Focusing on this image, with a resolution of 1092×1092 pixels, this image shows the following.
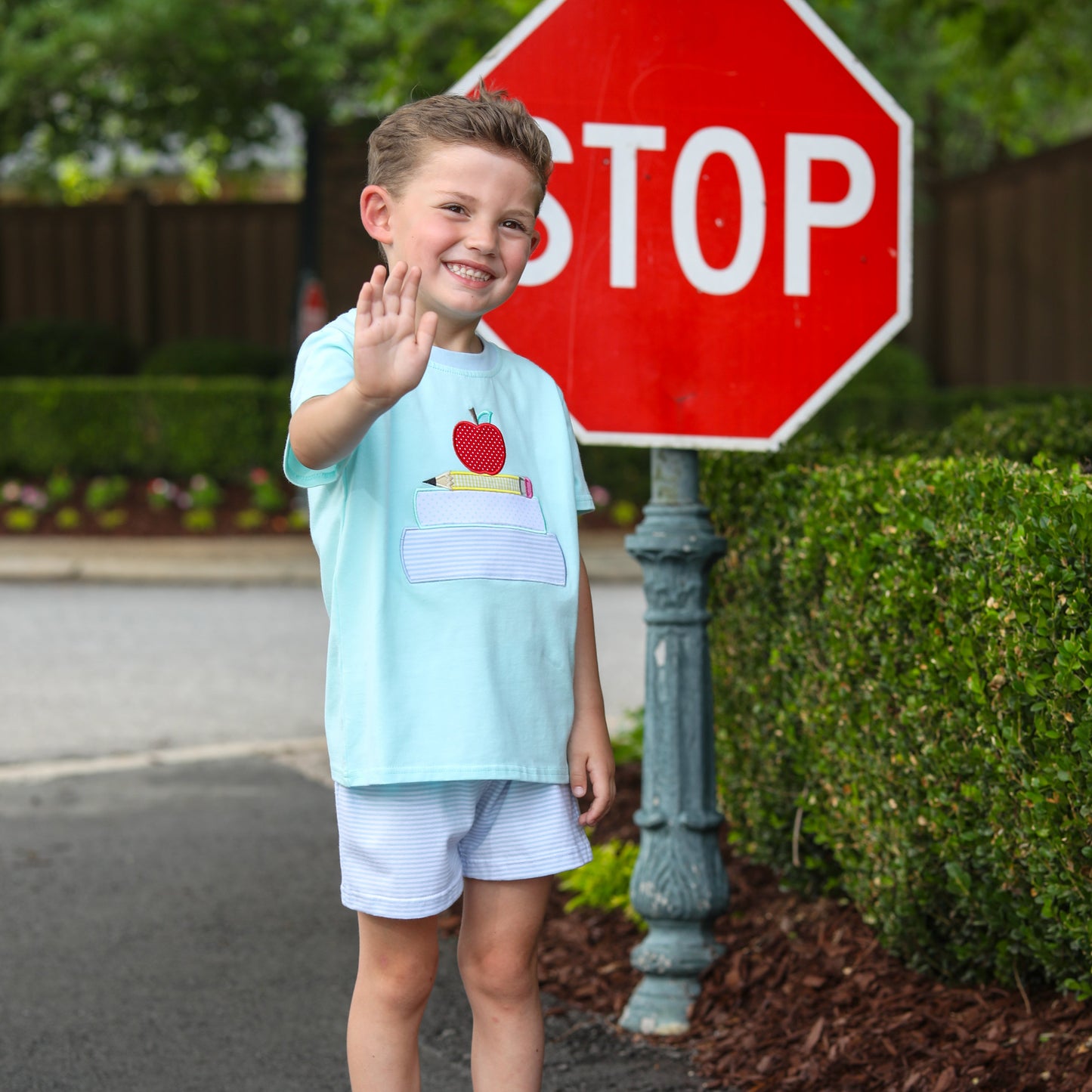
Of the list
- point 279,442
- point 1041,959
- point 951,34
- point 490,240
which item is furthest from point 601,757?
point 279,442

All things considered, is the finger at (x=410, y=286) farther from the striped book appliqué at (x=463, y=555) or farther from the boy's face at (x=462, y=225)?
the striped book appliqué at (x=463, y=555)

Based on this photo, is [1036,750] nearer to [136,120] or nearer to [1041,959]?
[1041,959]

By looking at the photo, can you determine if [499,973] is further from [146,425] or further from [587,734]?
[146,425]

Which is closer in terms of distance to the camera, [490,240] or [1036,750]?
[490,240]

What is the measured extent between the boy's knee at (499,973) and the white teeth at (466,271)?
1018mm

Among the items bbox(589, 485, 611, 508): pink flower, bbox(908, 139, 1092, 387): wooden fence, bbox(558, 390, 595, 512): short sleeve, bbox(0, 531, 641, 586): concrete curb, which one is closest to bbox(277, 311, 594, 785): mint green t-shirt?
bbox(558, 390, 595, 512): short sleeve

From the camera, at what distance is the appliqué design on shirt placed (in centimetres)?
226

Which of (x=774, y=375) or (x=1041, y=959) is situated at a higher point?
(x=774, y=375)

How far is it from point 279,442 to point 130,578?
3017 mm

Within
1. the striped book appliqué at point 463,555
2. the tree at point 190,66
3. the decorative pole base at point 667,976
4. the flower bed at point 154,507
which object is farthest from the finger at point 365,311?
the flower bed at point 154,507

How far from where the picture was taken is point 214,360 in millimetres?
16672

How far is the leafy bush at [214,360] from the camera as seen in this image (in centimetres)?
1666

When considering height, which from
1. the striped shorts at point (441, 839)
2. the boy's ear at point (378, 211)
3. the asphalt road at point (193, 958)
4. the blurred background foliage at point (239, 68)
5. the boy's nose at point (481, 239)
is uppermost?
the blurred background foliage at point (239, 68)

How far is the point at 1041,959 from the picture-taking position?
291 centimetres
